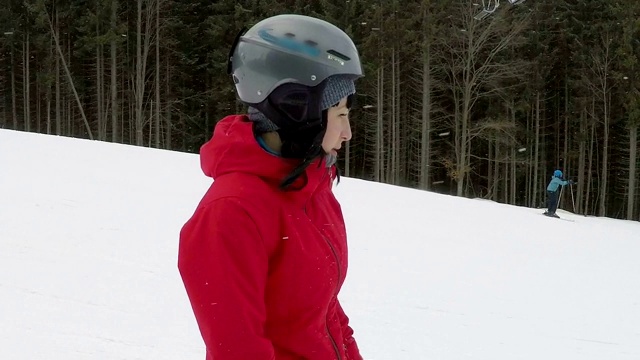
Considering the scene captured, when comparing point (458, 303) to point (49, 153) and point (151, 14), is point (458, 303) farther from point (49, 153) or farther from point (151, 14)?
point (151, 14)

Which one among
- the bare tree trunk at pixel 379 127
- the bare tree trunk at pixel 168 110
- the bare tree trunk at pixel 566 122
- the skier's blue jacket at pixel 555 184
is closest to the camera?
the skier's blue jacket at pixel 555 184

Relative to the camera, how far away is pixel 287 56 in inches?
64.2

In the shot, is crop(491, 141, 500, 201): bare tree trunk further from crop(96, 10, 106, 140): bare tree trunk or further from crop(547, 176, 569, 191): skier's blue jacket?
crop(96, 10, 106, 140): bare tree trunk

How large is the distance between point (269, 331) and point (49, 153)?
1221 centimetres

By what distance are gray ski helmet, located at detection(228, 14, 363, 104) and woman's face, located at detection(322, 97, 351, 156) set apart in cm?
9

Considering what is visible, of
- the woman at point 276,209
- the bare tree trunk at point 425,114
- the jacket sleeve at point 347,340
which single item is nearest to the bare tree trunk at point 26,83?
the bare tree trunk at point 425,114

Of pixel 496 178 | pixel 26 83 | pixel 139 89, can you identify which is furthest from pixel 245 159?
pixel 26 83

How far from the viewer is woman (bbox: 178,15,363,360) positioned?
137cm

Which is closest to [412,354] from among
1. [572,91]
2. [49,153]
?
[49,153]

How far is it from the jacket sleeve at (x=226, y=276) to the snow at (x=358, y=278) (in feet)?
8.99

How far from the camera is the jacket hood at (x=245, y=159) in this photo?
1482mm

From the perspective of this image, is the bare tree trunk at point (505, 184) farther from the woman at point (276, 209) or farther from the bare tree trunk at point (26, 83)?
the woman at point (276, 209)

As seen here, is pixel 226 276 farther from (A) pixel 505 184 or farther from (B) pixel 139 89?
(A) pixel 505 184

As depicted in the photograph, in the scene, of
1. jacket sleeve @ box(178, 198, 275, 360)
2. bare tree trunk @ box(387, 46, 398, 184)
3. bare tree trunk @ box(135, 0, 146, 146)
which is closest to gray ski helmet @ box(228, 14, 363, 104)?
jacket sleeve @ box(178, 198, 275, 360)
